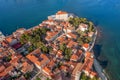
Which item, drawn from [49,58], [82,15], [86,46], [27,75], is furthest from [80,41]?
[82,15]

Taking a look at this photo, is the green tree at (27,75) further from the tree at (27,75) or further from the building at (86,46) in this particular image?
the building at (86,46)

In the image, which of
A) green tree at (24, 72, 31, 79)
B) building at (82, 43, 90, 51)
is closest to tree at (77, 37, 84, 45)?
building at (82, 43, 90, 51)

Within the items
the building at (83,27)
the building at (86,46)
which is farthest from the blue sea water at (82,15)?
the building at (83,27)

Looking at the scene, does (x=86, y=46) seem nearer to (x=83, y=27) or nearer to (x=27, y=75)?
(x=83, y=27)

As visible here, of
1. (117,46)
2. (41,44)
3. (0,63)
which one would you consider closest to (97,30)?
(117,46)

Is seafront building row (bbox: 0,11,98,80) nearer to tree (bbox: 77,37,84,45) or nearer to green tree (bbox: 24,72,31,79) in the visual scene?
green tree (bbox: 24,72,31,79)

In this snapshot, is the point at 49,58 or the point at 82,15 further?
the point at 82,15
